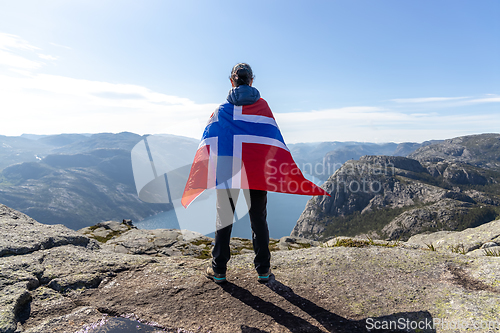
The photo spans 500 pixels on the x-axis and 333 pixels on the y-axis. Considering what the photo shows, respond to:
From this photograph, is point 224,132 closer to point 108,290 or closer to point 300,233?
point 108,290

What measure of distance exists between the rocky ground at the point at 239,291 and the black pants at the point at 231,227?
13.2 inches

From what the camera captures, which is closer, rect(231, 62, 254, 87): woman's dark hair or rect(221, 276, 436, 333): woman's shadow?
rect(221, 276, 436, 333): woman's shadow

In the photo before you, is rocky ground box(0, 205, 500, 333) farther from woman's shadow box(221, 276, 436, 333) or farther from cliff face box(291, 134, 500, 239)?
cliff face box(291, 134, 500, 239)

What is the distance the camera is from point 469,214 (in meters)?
134

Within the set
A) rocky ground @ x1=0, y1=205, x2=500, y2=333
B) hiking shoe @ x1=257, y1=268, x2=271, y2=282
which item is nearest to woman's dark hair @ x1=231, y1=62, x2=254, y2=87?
hiking shoe @ x1=257, y1=268, x2=271, y2=282

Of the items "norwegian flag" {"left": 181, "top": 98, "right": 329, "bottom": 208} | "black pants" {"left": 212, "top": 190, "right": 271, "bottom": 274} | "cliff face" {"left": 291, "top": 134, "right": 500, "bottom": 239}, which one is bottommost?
"cliff face" {"left": 291, "top": 134, "right": 500, "bottom": 239}

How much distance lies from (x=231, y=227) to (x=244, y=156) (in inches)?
49.7

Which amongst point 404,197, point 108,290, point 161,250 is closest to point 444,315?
point 108,290

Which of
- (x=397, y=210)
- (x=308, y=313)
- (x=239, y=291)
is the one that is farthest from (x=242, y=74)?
(x=397, y=210)

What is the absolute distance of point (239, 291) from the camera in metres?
4.01

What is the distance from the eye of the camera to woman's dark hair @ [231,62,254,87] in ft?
15.0

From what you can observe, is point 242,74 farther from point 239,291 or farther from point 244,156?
point 239,291

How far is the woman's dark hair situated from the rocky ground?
354cm

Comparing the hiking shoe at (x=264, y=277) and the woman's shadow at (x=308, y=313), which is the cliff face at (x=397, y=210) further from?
the woman's shadow at (x=308, y=313)
